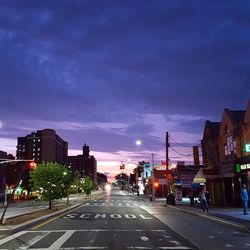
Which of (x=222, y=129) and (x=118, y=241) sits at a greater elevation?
(x=222, y=129)

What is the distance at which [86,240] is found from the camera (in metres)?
15.3

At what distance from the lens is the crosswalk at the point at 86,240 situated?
1365 cm

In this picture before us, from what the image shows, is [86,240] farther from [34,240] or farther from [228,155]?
[228,155]

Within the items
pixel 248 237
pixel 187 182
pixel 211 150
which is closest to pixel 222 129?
pixel 211 150

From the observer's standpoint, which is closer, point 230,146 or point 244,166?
point 244,166

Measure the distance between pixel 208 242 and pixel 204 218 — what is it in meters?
12.9

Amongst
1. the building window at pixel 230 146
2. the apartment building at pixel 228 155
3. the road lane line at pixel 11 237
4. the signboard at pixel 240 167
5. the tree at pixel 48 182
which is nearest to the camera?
the road lane line at pixel 11 237

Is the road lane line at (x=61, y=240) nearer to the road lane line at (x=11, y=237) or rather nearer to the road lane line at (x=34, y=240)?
the road lane line at (x=34, y=240)

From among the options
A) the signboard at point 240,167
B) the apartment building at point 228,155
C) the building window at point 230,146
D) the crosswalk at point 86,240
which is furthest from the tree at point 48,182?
the crosswalk at point 86,240

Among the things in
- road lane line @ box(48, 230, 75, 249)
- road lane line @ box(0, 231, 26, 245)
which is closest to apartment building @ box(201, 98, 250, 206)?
road lane line @ box(48, 230, 75, 249)

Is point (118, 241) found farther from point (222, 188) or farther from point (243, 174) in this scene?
point (222, 188)

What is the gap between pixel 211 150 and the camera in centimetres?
4750

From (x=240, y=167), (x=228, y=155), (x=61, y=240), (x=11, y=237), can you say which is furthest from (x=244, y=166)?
(x=11, y=237)

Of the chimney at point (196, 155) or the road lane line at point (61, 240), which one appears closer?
the road lane line at point (61, 240)
